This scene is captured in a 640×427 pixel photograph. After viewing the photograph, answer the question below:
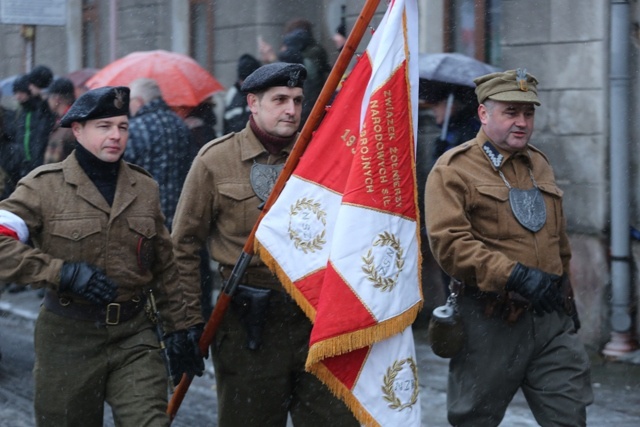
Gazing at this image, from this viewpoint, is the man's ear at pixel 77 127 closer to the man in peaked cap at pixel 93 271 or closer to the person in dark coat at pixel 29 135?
the man in peaked cap at pixel 93 271

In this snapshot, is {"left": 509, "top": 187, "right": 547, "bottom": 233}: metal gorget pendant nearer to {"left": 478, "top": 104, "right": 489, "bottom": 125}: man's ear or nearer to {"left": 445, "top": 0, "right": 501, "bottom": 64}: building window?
{"left": 478, "top": 104, "right": 489, "bottom": 125}: man's ear

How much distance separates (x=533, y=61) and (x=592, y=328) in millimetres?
1936

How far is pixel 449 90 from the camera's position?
8492 mm

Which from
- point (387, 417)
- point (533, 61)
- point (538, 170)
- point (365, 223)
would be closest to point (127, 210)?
point (365, 223)

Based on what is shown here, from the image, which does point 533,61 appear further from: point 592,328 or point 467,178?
point 467,178

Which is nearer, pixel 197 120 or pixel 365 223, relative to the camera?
pixel 365 223

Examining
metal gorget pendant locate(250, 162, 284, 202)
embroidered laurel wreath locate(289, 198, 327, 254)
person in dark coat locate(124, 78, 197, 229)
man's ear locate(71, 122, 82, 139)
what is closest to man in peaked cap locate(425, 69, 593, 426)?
embroidered laurel wreath locate(289, 198, 327, 254)

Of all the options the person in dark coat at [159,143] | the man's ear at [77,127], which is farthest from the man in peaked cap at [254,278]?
the person in dark coat at [159,143]

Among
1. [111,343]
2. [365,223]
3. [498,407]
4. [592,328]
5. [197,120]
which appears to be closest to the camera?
[365,223]

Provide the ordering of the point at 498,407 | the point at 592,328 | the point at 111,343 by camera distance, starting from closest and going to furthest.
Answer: the point at 111,343 → the point at 498,407 → the point at 592,328

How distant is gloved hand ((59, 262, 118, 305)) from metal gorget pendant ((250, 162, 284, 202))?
2.52 feet

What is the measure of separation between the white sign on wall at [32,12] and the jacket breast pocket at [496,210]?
345 inches

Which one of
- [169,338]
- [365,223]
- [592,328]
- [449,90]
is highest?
[449,90]

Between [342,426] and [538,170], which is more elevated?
[538,170]
